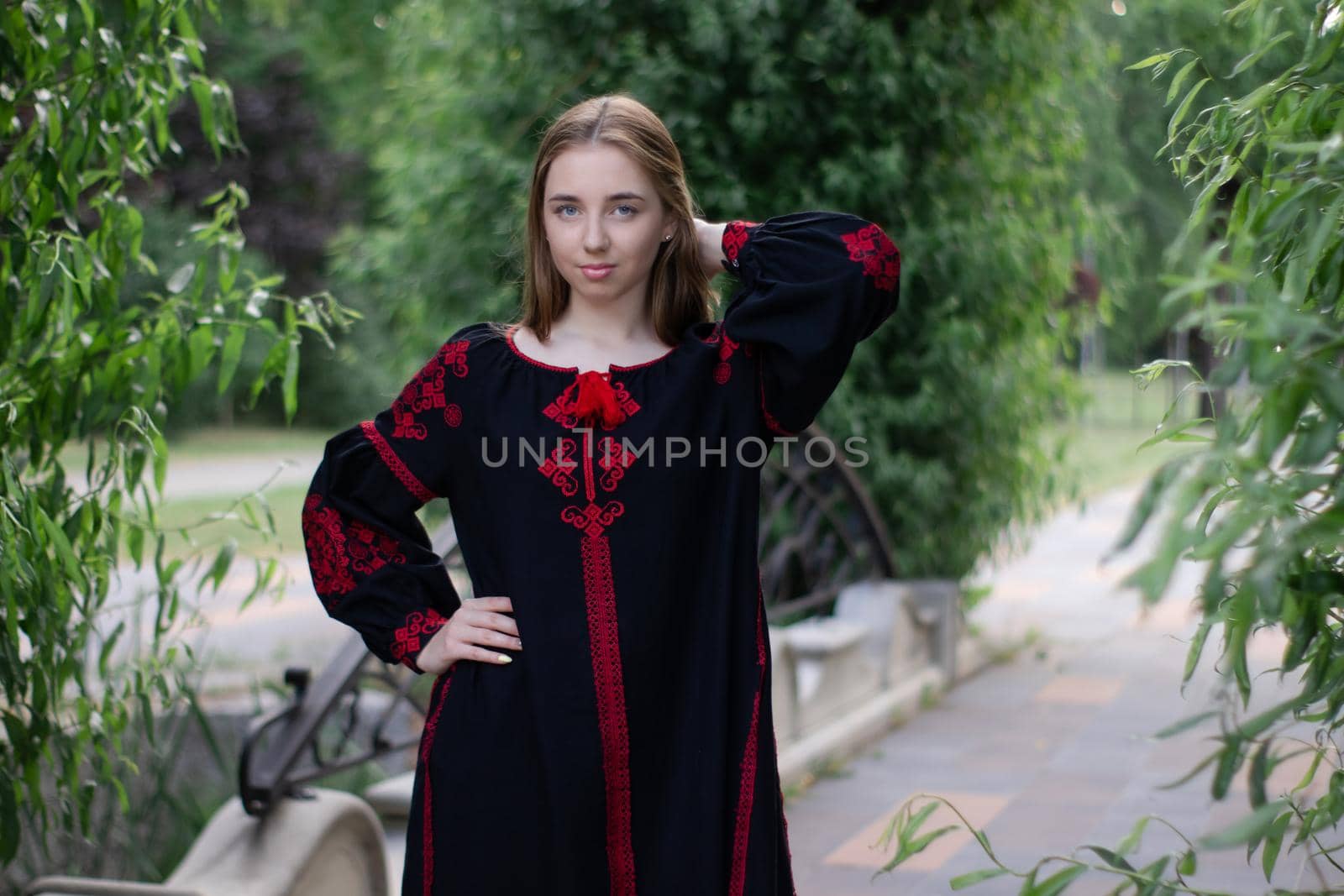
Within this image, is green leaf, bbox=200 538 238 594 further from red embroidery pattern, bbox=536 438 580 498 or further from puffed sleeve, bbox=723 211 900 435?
puffed sleeve, bbox=723 211 900 435

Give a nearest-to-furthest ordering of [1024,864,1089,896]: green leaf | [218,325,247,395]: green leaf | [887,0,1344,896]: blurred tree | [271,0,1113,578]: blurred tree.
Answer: [887,0,1344,896]: blurred tree, [1024,864,1089,896]: green leaf, [218,325,247,395]: green leaf, [271,0,1113,578]: blurred tree

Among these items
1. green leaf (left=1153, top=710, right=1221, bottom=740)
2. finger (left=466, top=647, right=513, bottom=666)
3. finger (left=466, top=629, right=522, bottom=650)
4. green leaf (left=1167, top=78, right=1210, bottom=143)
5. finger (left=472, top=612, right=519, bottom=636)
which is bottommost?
finger (left=466, top=647, right=513, bottom=666)

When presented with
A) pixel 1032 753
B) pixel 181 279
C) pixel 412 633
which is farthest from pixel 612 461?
pixel 1032 753

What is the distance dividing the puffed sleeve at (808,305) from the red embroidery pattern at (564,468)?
28cm

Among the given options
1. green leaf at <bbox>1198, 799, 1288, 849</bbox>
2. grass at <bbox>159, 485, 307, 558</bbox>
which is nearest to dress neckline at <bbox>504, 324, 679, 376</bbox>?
green leaf at <bbox>1198, 799, 1288, 849</bbox>

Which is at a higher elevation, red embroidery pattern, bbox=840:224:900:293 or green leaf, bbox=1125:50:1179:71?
green leaf, bbox=1125:50:1179:71

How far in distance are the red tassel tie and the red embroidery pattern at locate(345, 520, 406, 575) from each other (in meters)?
0.40

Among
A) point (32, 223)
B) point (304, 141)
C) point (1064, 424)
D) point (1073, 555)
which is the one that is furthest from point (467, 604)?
point (304, 141)

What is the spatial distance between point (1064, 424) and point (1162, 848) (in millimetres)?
3672

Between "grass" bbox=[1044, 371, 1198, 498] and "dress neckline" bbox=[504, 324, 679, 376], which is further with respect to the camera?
"grass" bbox=[1044, 371, 1198, 498]

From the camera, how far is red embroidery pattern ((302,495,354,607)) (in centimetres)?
217

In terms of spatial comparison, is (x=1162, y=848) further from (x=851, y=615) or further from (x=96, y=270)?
(x=96, y=270)

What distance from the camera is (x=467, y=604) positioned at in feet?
6.79

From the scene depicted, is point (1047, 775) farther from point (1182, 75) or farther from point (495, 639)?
point (1182, 75)
